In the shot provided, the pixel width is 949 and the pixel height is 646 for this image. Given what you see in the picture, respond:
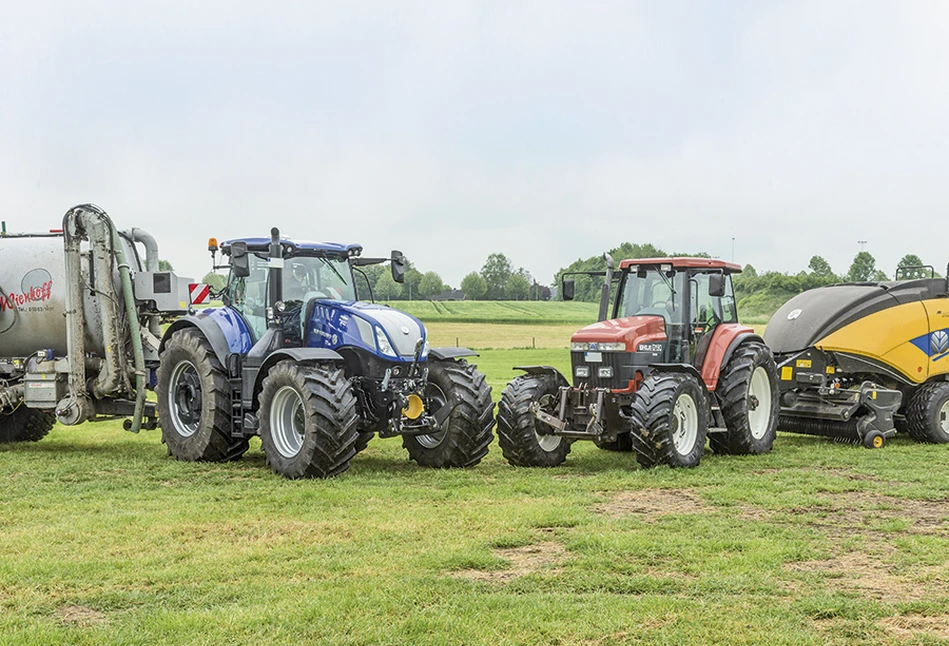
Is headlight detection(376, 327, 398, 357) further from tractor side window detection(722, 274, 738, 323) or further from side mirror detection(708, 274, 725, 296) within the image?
tractor side window detection(722, 274, 738, 323)

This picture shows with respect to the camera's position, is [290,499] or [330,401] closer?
[290,499]

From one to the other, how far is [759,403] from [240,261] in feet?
22.2

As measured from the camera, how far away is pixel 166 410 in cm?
1355

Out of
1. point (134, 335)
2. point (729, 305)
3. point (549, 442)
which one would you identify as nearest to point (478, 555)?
point (549, 442)

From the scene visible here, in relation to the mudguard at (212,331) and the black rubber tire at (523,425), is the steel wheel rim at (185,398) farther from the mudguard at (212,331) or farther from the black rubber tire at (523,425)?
the black rubber tire at (523,425)

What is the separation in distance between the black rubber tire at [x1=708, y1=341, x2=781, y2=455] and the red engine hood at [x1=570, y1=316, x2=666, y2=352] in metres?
1.00

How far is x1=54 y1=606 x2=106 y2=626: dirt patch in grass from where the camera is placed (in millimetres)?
6266

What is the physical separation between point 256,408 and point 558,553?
546cm

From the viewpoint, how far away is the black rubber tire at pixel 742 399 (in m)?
13.1

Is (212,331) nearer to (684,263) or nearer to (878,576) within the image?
(684,263)

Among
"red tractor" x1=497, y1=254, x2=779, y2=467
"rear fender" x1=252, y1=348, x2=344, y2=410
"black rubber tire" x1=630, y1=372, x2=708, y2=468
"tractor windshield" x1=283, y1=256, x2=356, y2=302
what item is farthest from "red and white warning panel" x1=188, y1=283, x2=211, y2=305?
"black rubber tire" x1=630, y1=372, x2=708, y2=468

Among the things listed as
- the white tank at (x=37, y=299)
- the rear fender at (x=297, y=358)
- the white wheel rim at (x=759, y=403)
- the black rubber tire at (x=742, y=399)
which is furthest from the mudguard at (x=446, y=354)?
the white tank at (x=37, y=299)

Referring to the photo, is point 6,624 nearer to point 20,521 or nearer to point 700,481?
point 20,521

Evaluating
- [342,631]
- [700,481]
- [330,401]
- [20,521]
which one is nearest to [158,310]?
[330,401]
